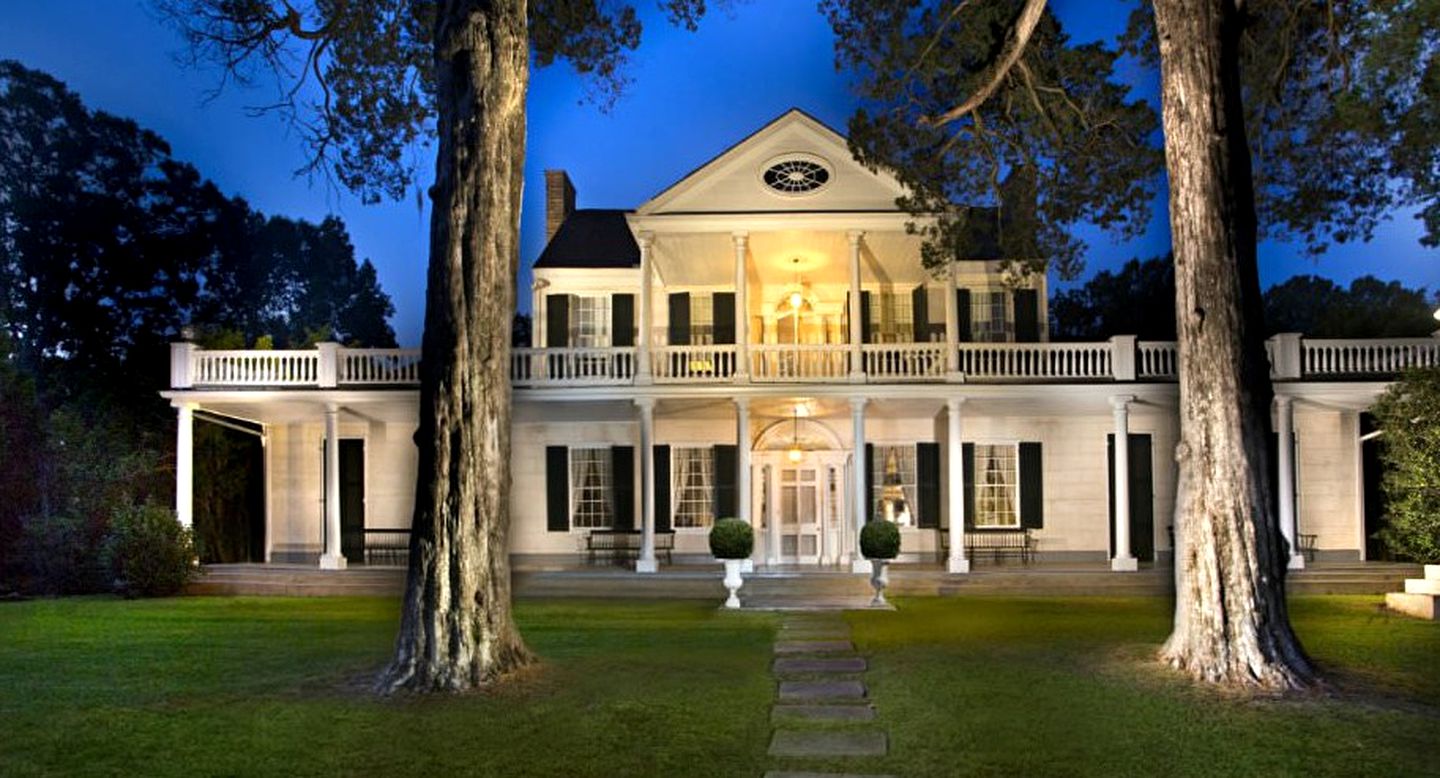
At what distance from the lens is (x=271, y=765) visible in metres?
7.40

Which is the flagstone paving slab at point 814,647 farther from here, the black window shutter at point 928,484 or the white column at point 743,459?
the black window shutter at point 928,484

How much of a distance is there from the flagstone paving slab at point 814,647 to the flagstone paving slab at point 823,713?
2.78 metres

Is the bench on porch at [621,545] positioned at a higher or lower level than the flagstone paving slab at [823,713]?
higher

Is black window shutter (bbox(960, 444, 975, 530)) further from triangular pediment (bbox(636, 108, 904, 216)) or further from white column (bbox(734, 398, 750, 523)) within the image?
triangular pediment (bbox(636, 108, 904, 216))

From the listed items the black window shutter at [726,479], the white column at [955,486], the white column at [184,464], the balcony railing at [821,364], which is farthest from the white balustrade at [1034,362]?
the white column at [184,464]

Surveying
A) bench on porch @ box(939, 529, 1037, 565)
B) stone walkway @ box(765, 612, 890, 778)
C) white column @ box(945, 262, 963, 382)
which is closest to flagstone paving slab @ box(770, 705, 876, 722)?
stone walkway @ box(765, 612, 890, 778)

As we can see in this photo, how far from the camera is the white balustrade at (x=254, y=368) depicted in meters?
20.3

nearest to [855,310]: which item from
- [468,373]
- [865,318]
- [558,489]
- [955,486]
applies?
[865,318]

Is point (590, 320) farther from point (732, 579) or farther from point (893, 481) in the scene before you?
point (732, 579)

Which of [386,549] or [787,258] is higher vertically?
[787,258]

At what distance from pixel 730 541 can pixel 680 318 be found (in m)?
6.51

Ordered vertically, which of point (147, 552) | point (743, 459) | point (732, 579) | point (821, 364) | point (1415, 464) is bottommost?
point (732, 579)

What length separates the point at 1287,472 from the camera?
19359 mm

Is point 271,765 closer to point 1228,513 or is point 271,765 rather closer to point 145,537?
point 1228,513
